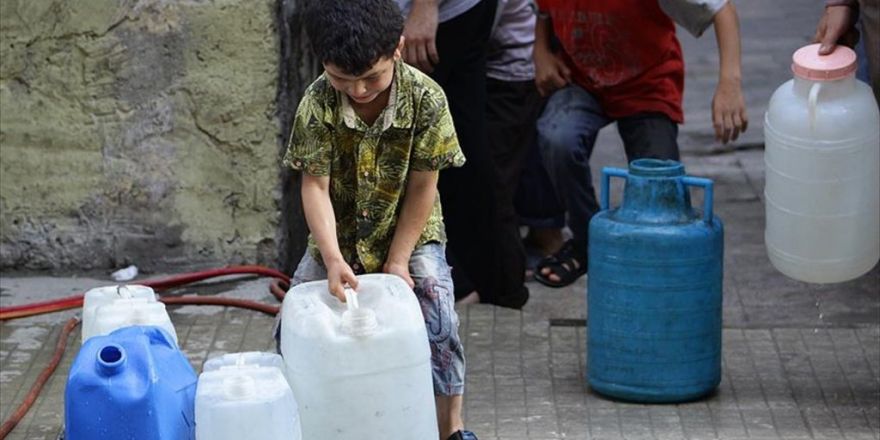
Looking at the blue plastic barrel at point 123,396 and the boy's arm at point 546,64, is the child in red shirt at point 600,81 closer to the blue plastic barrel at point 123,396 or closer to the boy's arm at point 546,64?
the boy's arm at point 546,64

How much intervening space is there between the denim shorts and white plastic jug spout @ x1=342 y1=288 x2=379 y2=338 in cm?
38

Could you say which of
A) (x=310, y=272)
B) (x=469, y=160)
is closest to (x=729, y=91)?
(x=469, y=160)

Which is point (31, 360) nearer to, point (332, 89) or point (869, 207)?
point (332, 89)

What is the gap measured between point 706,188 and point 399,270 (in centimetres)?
112

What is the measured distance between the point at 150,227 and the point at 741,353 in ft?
7.03

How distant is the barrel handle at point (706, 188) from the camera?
4.71 m

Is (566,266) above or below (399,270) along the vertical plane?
below

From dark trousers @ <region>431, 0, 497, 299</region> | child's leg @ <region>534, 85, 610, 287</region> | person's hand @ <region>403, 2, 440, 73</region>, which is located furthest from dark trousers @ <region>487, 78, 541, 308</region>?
person's hand @ <region>403, 2, 440, 73</region>

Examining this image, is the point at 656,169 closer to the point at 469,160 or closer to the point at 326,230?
the point at 469,160

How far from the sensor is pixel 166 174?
5.96m

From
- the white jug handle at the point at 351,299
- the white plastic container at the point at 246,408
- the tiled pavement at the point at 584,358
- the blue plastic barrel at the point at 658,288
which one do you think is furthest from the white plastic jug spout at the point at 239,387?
the blue plastic barrel at the point at 658,288

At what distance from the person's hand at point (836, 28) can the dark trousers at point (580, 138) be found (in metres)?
0.90

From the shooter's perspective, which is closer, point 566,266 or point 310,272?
point 310,272

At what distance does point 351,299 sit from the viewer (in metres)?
3.76
